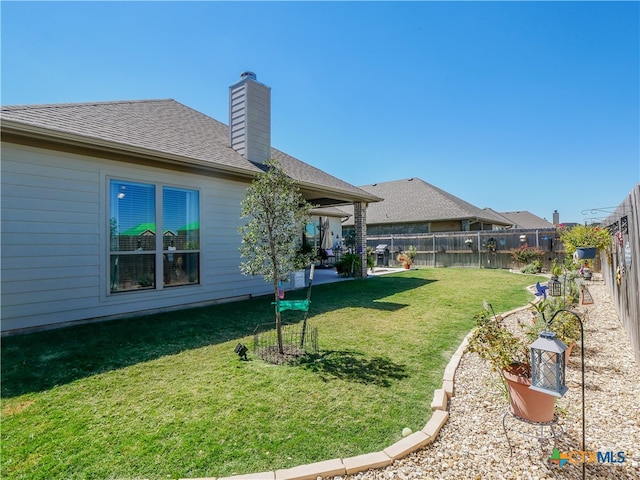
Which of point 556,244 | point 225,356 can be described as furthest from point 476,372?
point 556,244

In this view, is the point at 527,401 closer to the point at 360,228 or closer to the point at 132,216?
the point at 132,216

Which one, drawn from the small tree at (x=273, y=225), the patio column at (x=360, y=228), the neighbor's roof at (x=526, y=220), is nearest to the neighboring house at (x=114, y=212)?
the small tree at (x=273, y=225)

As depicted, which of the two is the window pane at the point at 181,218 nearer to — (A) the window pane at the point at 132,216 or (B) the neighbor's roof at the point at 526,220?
(A) the window pane at the point at 132,216

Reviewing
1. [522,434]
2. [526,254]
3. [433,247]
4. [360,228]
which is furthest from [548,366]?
[433,247]

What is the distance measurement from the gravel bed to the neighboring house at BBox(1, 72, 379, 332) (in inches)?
214

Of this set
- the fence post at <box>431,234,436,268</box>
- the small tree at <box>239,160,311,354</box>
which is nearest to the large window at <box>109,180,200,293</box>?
the small tree at <box>239,160,311,354</box>

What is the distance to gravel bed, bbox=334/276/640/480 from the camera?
1.97 metres

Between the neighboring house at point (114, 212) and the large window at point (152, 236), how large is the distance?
0.07ft

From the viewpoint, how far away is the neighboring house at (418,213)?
60.3 feet

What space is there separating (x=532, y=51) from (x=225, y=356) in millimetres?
10669

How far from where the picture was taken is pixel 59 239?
5.01 meters

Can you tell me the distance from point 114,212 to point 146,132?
76.2 inches

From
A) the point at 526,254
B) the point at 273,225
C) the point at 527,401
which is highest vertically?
the point at 273,225

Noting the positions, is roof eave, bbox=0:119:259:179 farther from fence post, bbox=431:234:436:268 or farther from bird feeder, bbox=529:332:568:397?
fence post, bbox=431:234:436:268
